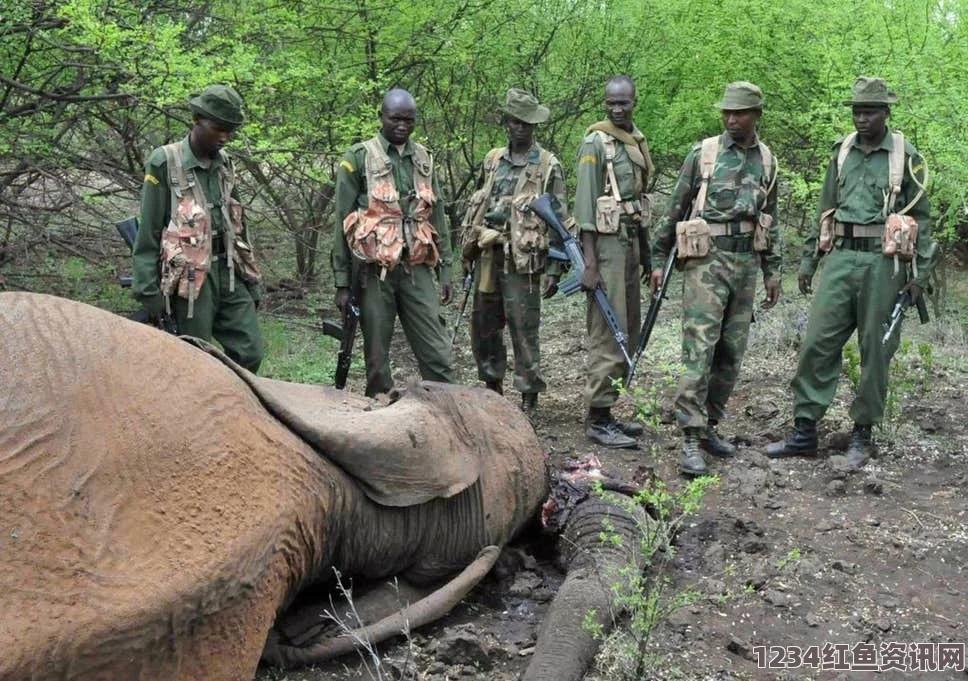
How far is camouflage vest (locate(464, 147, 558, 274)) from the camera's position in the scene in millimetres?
6684

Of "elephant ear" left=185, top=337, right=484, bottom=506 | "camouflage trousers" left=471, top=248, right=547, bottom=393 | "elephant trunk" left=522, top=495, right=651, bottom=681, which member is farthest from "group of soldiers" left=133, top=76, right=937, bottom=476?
"elephant ear" left=185, top=337, right=484, bottom=506

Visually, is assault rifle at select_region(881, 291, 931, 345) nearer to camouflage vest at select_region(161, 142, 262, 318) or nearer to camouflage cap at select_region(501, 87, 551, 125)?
camouflage cap at select_region(501, 87, 551, 125)

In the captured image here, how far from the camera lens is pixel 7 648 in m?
2.56

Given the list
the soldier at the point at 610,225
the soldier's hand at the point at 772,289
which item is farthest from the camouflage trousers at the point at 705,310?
the soldier at the point at 610,225

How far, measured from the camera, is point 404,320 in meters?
6.29

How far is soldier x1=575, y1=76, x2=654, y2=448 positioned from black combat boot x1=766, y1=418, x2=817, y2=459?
0.89 m

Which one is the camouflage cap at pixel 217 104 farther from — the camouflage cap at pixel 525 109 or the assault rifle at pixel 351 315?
the camouflage cap at pixel 525 109

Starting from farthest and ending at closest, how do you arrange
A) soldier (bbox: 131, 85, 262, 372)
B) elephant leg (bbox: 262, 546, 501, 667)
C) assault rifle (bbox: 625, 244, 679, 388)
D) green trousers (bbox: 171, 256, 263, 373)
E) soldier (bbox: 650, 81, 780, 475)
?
1. assault rifle (bbox: 625, 244, 679, 388)
2. soldier (bbox: 650, 81, 780, 475)
3. green trousers (bbox: 171, 256, 263, 373)
4. soldier (bbox: 131, 85, 262, 372)
5. elephant leg (bbox: 262, 546, 501, 667)

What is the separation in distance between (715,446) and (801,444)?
0.54m

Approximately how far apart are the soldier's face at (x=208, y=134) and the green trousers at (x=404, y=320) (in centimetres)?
125

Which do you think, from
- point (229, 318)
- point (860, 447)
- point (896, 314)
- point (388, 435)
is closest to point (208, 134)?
point (229, 318)

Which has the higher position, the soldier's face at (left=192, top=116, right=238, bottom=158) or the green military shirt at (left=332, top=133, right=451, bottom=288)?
the soldier's face at (left=192, top=116, right=238, bottom=158)

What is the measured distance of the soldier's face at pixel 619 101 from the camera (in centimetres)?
651

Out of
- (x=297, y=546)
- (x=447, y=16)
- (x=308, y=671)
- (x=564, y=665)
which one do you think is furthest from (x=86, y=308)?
(x=447, y=16)
